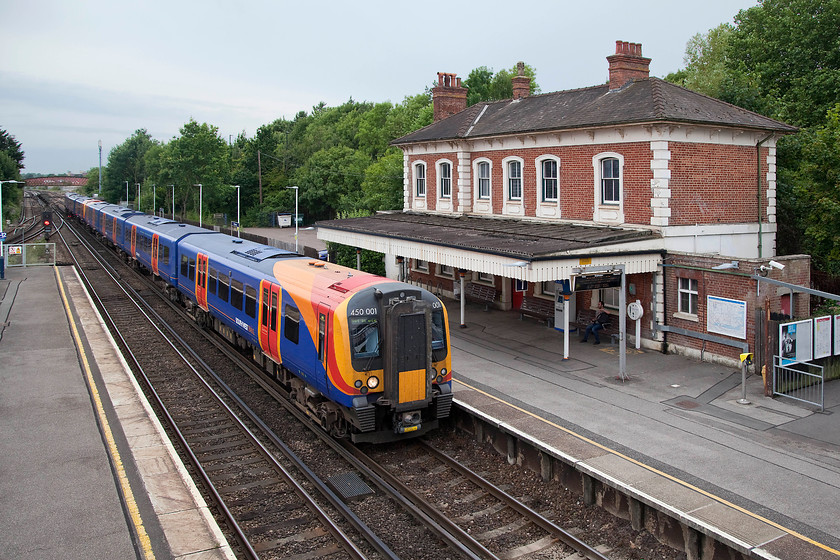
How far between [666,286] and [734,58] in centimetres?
2132

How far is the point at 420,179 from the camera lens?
29.1m

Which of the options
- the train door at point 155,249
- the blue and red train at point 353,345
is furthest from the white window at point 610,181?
the train door at point 155,249

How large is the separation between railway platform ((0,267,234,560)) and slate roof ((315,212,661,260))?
8.96m

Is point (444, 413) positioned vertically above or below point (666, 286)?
below

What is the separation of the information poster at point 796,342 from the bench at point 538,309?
7.66 metres

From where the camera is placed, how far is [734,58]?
110ft

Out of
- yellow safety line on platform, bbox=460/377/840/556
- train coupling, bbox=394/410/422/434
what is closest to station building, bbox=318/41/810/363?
yellow safety line on platform, bbox=460/377/840/556

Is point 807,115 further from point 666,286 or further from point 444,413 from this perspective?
point 444,413

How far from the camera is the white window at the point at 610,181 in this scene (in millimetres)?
19156

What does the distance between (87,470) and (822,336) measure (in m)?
14.1

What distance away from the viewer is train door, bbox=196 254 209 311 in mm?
19719

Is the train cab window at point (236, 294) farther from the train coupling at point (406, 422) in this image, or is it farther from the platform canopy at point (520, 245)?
the train coupling at point (406, 422)

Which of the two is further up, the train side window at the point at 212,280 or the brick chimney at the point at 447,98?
the brick chimney at the point at 447,98

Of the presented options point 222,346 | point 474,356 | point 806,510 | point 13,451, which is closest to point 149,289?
point 222,346
